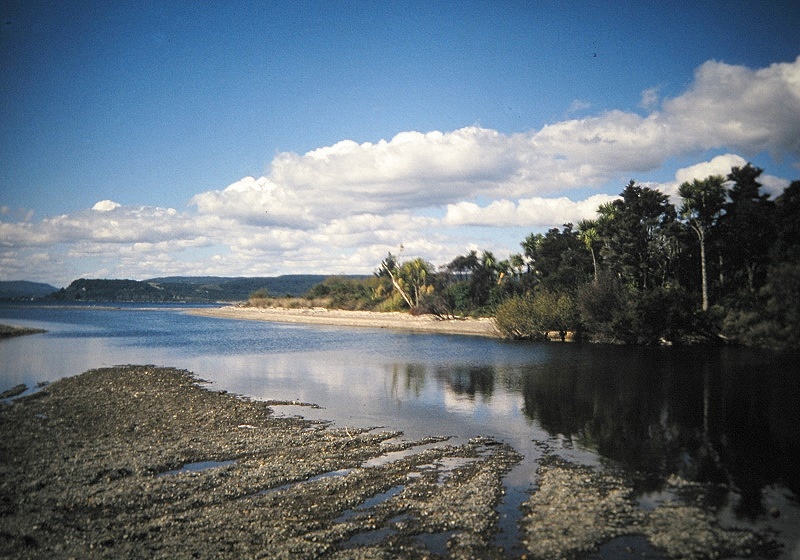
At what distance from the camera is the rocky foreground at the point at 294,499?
1197 centimetres

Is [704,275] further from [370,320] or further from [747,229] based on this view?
[370,320]

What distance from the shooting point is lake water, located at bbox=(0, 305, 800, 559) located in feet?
56.5

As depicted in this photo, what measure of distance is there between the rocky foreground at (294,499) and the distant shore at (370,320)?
47881mm

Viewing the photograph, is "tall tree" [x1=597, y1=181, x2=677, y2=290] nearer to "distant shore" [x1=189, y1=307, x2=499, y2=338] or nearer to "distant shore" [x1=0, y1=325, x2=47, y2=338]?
"distant shore" [x1=189, y1=307, x2=499, y2=338]

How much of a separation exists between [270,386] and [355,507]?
2078 centimetres

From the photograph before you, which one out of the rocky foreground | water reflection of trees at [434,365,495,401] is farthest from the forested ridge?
the rocky foreground

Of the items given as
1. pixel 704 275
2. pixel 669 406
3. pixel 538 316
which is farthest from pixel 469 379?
pixel 704 275

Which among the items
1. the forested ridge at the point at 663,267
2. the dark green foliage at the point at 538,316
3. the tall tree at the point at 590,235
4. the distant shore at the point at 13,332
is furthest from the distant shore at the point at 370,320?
the distant shore at the point at 13,332

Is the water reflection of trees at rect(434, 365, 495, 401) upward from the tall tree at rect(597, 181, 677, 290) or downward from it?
downward

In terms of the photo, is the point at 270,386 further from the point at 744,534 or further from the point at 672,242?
the point at 672,242

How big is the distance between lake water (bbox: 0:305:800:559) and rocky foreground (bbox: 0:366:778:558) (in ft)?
3.54

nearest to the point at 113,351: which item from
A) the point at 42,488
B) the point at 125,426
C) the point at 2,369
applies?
the point at 2,369

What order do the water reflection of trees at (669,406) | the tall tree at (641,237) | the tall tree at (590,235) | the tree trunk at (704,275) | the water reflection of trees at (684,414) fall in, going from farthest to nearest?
the tall tree at (590,235), the tall tree at (641,237), the tree trunk at (704,275), the water reflection of trees at (669,406), the water reflection of trees at (684,414)

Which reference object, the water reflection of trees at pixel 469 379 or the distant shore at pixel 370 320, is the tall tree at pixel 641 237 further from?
the water reflection of trees at pixel 469 379
